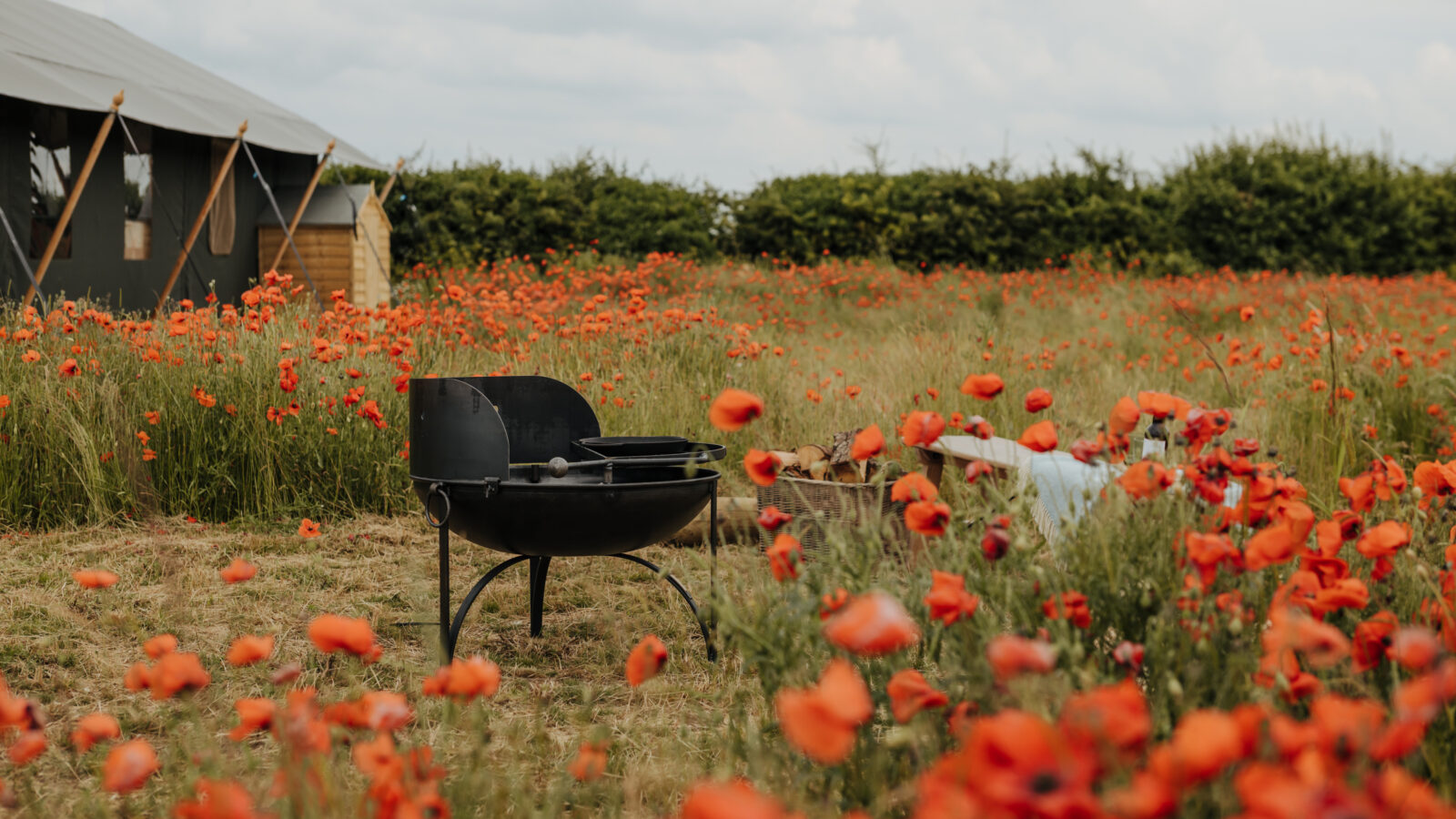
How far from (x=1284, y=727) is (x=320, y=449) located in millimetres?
4236

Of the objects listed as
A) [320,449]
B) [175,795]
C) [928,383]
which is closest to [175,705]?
[175,795]

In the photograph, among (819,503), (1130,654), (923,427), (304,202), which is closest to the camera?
(1130,654)

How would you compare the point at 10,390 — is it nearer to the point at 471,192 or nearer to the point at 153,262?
the point at 153,262

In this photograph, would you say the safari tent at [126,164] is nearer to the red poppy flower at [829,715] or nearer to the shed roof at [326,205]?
the shed roof at [326,205]

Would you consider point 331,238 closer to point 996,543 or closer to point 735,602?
point 735,602

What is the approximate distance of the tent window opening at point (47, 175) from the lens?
8.66 metres

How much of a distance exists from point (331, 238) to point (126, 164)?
7.62 feet

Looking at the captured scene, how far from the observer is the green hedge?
14469 millimetres

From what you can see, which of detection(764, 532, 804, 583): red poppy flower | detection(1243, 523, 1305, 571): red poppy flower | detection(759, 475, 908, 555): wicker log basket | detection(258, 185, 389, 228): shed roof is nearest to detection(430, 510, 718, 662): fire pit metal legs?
detection(759, 475, 908, 555): wicker log basket

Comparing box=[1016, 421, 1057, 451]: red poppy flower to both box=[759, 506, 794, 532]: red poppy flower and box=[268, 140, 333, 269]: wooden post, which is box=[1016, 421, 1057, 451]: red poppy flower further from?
box=[268, 140, 333, 269]: wooden post

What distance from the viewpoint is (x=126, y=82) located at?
9430 mm

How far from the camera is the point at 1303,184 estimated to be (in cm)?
1520

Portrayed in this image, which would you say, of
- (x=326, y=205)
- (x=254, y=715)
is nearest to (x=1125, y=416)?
(x=254, y=715)

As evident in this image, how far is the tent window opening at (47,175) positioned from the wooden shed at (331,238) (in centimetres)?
298
